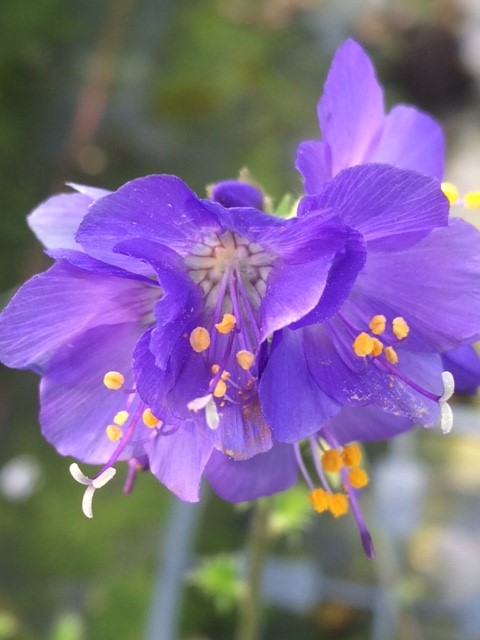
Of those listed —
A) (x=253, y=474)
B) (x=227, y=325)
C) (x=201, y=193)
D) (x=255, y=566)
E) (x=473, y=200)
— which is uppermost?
(x=473, y=200)

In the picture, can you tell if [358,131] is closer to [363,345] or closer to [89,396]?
[363,345]

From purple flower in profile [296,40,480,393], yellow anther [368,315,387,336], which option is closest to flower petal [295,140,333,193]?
purple flower in profile [296,40,480,393]

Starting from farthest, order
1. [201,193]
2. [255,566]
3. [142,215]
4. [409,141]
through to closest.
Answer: [201,193] → [255,566] → [409,141] → [142,215]

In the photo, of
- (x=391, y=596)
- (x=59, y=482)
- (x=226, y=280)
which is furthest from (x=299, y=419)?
(x=59, y=482)

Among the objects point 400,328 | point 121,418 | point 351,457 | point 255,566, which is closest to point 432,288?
point 400,328

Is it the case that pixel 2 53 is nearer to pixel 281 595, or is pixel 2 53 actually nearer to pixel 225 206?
pixel 281 595

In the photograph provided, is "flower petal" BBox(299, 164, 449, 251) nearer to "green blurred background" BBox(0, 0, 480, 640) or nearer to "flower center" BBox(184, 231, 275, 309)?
"flower center" BBox(184, 231, 275, 309)

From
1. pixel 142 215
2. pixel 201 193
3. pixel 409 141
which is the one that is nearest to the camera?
pixel 142 215
